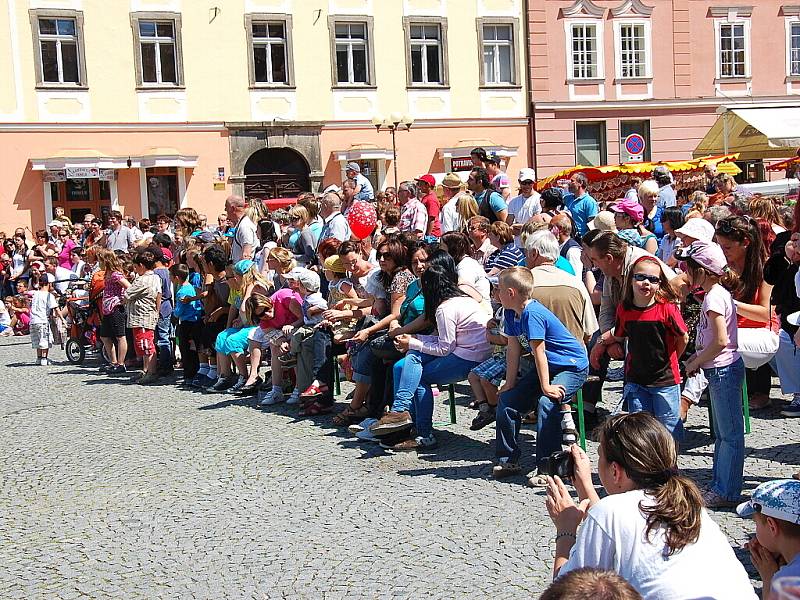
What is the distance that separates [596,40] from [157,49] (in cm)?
1382

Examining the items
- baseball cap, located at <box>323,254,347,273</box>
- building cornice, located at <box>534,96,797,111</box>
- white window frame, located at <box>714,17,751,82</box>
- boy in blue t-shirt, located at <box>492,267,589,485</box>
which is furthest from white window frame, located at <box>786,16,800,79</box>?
boy in blue t-shirt, located at <box>492,267,589,485</box>

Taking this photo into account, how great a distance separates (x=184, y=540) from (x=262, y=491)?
40.3 inches

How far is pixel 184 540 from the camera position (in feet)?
19.5

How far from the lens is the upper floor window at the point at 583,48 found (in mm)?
32438

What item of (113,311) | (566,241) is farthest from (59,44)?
(566,241)

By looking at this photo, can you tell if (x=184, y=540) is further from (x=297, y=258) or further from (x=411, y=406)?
(x=297, y=258)

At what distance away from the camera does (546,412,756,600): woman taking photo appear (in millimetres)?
3105

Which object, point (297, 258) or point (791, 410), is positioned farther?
point (297, 258)

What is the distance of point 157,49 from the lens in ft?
93.2

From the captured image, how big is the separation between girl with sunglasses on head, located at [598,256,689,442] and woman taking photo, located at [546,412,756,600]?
257cm

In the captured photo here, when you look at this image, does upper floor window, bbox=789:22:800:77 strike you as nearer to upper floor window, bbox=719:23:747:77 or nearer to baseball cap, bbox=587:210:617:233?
upper floor window, bbox=719:23:747:77

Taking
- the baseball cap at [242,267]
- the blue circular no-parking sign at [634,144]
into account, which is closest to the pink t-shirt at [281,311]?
the baseball cap at [242,267]

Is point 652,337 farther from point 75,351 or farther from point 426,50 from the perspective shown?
point 426,50

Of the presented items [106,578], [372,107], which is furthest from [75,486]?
[372,107]
